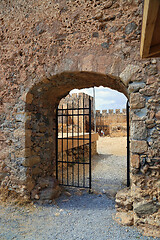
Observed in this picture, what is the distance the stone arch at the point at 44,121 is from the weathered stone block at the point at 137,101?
1.63ft

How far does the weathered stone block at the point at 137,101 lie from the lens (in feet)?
8.40

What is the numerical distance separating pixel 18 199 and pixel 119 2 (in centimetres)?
403

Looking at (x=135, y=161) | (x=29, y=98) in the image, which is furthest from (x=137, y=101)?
(x=29, y=98)

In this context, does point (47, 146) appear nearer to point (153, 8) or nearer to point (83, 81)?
point (83, 81)

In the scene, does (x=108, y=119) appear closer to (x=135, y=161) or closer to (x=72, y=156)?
(x=72, y=156)

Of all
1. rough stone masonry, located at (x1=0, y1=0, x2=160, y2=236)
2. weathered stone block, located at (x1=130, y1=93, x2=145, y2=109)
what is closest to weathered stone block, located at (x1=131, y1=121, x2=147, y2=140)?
rough stone masonry, located at (x1=0, y1=0, x2=160, y2=236)

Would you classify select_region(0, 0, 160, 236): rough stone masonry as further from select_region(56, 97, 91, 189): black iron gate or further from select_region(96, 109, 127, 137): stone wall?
select_region(96, 109, 127, 137): stone wall

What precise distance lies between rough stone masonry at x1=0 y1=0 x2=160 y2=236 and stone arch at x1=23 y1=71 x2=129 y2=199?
19 mm

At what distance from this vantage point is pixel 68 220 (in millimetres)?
2814

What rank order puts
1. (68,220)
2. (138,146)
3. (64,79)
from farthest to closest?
(64,79) < (68,220) < (138,146)

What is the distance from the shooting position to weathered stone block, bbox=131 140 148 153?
2512mm

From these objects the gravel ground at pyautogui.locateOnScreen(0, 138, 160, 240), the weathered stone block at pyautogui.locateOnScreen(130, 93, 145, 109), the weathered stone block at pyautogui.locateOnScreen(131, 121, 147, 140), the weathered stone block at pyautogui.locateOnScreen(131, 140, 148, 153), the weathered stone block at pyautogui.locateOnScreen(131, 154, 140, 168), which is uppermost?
the weathered stone block at pyautogui.locateOnScreen(130, 93, 145, 109)

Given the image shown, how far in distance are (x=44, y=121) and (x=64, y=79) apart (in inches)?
43.1

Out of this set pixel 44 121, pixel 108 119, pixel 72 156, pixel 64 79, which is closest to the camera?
pixel 64 79
